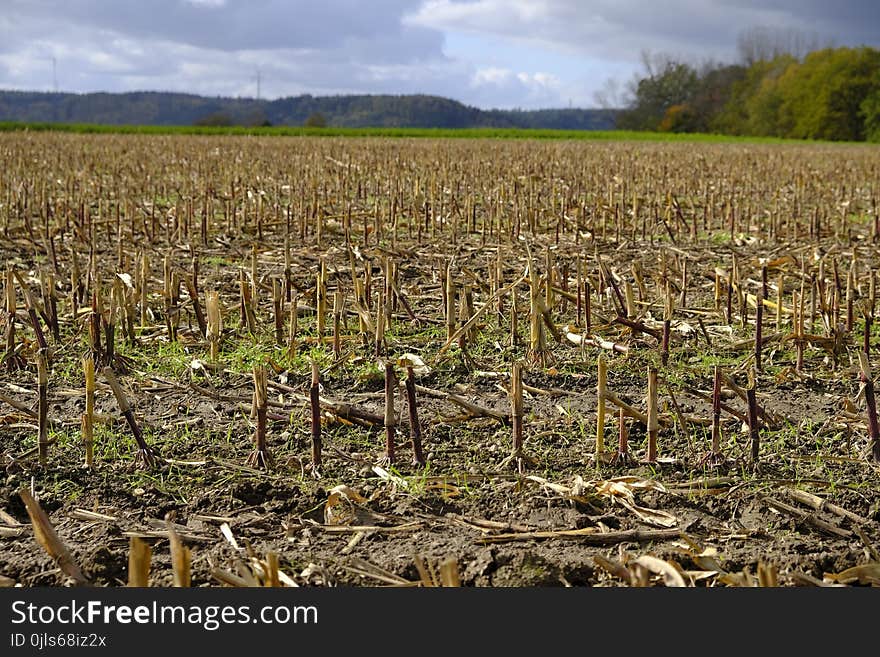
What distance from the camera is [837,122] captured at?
72.2 metres

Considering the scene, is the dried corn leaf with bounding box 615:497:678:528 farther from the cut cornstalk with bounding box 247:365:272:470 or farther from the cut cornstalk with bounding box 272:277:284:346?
the cut cornstalk with bounding box 272:277:284:346

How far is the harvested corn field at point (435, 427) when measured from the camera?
126 inches

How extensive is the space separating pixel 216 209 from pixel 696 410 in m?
9.31

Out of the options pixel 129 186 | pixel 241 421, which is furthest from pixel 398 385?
pixel 129 186

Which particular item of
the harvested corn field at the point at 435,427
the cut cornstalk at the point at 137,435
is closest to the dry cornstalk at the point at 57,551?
the harvested corn field at the point at 435,427

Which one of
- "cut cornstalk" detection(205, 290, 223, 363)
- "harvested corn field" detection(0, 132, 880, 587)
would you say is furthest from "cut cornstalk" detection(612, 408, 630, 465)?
"cut cornstalk" detection(205, 290, 223, 363)

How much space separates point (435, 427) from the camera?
4457 millimetres

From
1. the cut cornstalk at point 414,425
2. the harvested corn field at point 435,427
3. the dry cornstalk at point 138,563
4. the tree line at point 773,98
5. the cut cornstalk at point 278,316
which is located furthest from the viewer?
the tree line at point 773,98

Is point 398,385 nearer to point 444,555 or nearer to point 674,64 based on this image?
point 444,555

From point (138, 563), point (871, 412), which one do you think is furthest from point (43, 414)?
point (871, 412)

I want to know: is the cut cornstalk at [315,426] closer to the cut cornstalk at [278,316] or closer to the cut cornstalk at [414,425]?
the cut cornstalk at [414,425]

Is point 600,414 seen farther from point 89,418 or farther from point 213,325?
point 213,325

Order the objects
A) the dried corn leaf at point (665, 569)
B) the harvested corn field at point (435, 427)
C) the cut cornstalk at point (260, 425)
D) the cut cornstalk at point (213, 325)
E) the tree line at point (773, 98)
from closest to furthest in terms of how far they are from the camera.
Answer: the dried corn leaf at point (665, 569), the harvested corn field at point (435, 427), the cut cornstalk at point (260, 425), the cut cornstalk at point (213, 325), the tree line at point (773, 98)

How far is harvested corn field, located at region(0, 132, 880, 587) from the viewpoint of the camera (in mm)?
3189
